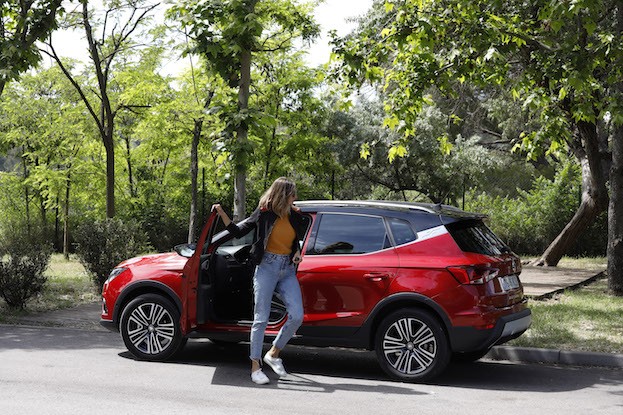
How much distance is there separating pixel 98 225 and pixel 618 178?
895 centimetres

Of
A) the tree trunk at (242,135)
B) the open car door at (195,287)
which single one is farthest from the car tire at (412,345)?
the tree trunk at (242,135)

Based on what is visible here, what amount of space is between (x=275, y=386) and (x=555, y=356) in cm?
326

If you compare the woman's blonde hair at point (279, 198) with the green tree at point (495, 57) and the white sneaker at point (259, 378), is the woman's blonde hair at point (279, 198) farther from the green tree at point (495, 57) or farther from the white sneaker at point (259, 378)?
the green tree at point (495, 57)

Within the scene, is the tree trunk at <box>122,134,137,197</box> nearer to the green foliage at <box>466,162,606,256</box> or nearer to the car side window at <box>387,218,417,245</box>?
the green foliage at <box>466,162,606,256</box>

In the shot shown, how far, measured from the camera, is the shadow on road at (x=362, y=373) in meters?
7.35

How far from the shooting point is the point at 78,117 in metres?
23.5

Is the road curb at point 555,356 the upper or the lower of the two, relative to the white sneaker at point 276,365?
lower

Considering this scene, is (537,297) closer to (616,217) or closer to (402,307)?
(616,217)

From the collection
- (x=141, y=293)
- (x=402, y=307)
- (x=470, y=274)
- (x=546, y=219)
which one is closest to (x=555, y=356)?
(x=470, y=274)

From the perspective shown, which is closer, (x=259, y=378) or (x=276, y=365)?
(x=259, y=378)

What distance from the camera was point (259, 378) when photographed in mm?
7305

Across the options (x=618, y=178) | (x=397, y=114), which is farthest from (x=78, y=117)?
(x=618, y=178)

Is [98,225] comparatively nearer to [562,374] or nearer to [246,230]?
[246,230]

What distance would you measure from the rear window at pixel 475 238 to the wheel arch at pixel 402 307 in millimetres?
613
